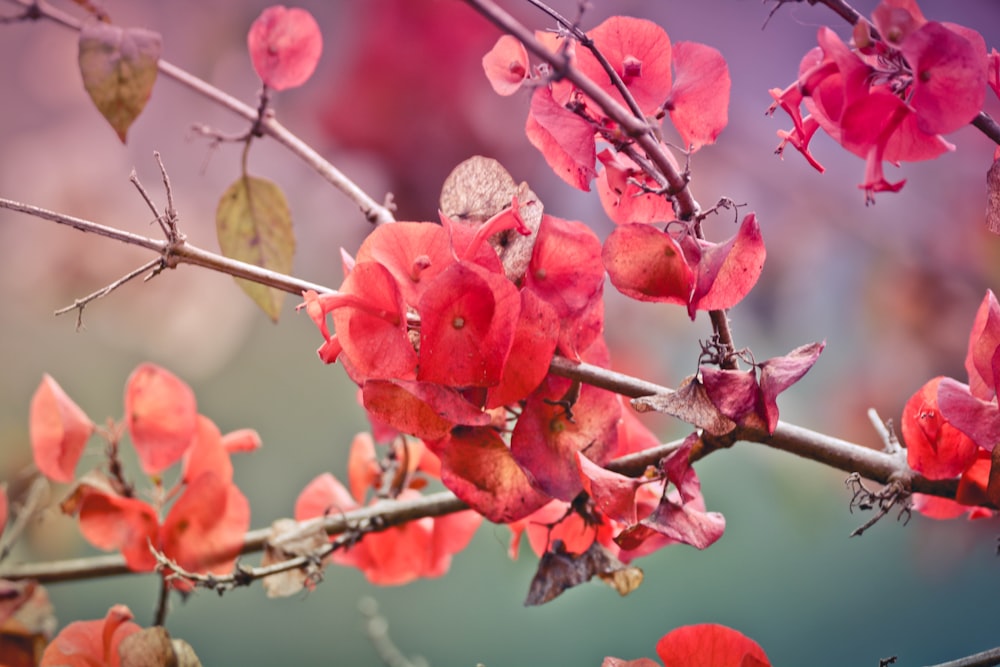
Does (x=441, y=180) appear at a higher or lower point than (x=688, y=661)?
higher

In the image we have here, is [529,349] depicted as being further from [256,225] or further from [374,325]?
[256,225]

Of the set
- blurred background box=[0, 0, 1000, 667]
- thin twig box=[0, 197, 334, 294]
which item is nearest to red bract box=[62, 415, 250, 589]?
thin twig box=[0, 197, 334, 294]

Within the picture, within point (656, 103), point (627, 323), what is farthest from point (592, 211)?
point (656, 103)

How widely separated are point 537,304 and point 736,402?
5 centimetres

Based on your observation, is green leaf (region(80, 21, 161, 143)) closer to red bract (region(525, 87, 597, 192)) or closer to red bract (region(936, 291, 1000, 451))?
red bract (region(525, 87, 597, 192))

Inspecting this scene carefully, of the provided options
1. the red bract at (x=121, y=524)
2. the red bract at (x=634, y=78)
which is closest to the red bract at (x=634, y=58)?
the red bract at (x=634, y=78)

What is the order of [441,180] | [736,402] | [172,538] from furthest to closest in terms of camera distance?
[441,180] < [172,538] < [736,402]

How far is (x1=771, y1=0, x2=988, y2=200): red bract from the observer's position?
0.18m

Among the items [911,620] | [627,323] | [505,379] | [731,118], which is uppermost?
[731,118]

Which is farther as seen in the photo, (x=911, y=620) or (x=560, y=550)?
(x=911, y=620)

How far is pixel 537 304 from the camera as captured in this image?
0.21 metres

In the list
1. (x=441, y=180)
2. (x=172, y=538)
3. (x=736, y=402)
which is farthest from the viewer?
(x=441, y=180)

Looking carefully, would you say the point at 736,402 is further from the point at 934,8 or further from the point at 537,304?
the point at 934,8

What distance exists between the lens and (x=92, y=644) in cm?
29
